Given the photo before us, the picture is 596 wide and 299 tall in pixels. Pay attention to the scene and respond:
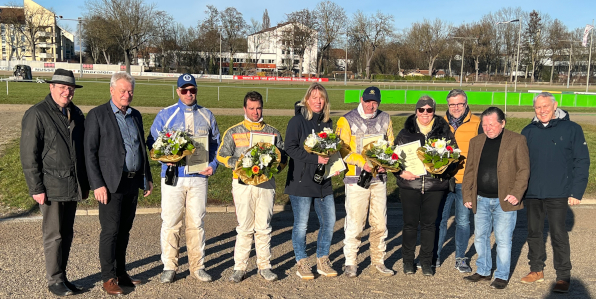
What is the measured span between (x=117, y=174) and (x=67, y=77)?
1.05 meters

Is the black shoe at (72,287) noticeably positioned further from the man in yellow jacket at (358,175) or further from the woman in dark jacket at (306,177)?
the man in yellow jacket at (358,175)

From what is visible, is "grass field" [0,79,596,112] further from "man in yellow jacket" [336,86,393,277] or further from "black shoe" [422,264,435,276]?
"black shoe" [422,264,435,276]

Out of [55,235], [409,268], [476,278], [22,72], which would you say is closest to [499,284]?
[476,278]

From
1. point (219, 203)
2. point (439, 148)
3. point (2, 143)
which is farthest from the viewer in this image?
point (2, 143)

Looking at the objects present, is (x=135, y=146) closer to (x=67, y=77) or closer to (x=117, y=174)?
(x=117, y=174)

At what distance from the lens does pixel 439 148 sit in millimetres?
4707

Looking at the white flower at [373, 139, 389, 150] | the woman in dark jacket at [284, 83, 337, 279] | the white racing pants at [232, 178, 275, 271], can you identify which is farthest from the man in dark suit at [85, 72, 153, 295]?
the white flower at [373, 139, 389, 150]

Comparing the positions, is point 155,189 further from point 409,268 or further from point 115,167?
point 409,268

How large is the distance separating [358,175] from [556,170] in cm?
212

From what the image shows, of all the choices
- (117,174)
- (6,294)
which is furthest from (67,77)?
(6,294)

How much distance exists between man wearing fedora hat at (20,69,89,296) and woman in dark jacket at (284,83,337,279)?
214 centimetres

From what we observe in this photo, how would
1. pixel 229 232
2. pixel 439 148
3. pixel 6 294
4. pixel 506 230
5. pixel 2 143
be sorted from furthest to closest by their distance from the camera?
pixel 2 143 → pixel 229 232 → pixel 506 230 → pixel 439 148 → pixel 6 294

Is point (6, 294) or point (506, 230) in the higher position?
point (506, 230)

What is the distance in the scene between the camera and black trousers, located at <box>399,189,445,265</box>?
5230 mm
